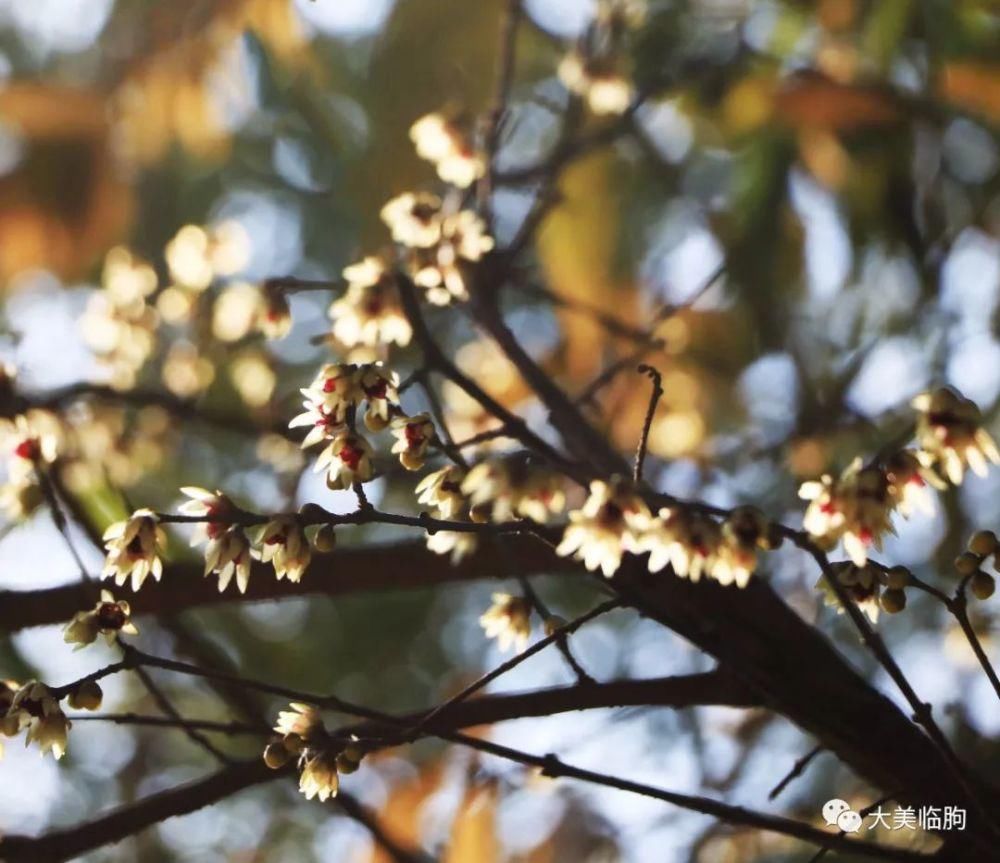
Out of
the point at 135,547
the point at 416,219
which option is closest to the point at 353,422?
the point at 135,547

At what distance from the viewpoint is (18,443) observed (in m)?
0.79

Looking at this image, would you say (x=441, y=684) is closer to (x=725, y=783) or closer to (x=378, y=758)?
(x=378, y=758)

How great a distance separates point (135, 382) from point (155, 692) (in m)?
0.48

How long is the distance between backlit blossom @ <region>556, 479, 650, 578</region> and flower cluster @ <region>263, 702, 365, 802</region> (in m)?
0.15

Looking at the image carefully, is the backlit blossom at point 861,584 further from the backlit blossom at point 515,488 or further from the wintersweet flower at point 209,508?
the wintersweet flower at point 209,508

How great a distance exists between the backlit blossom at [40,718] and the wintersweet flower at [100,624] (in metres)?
0.03

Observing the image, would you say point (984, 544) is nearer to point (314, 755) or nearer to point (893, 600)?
point (893, 600)

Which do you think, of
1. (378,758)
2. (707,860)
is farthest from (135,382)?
(707,860)

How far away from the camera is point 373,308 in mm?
761

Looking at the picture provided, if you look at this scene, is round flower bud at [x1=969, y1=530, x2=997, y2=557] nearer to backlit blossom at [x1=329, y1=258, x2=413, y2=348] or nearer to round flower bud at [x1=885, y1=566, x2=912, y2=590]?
round flower bud at [x1=885, y1=566, x2=912, y2=590]

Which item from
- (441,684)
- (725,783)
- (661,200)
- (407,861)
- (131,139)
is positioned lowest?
(407,861)

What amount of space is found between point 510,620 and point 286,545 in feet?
0.53

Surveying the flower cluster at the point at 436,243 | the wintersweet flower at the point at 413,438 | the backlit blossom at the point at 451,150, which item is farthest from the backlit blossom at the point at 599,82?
the wintersweet flower at the point at 413,438

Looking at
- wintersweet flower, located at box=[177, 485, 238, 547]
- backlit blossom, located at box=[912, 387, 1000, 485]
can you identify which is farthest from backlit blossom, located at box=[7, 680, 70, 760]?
backlit blossom, located at box=[912, 387, 1000, 485]
